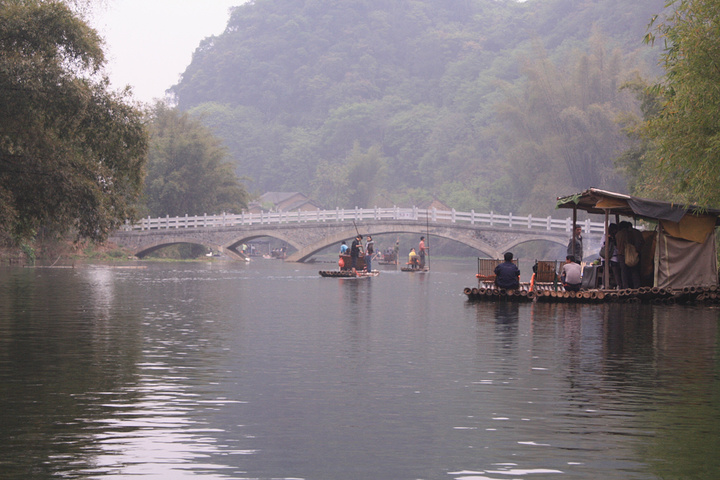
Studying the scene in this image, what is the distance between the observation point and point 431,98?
6137 inches

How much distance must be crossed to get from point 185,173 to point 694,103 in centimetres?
5803

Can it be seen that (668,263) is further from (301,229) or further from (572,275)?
(301,229)

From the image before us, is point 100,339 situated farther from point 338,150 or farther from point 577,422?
point 338,150

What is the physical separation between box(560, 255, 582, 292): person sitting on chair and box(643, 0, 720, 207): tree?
3.49 metres

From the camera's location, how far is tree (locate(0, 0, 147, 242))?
985 inches

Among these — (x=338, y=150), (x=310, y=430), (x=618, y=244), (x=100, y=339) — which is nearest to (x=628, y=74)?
(x=618, y=244)

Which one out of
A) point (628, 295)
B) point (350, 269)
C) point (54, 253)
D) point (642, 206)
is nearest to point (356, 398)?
point (642, 206)

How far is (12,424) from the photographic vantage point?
7.88 m

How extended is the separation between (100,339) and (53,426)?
673 centimetres

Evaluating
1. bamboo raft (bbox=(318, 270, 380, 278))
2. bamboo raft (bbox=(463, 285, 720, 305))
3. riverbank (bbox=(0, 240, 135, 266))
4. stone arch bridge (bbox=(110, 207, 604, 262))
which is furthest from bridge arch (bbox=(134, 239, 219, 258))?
bamboo raft (bbox=(463, 285, 720, 305))

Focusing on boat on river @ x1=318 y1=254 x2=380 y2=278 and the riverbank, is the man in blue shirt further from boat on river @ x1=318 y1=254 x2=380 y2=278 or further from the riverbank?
the riverbank

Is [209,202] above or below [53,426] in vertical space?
above

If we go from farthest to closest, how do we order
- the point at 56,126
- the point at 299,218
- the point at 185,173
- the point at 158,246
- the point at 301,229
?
1. the point at 185,173
2. the point at 299,218
3. the point at 158,246
4. the point at 301,229
5. the point at 56,126

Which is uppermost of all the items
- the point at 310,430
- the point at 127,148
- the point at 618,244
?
the point at 127,148
